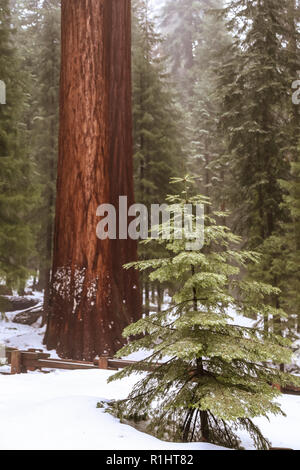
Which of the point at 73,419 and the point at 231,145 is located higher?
the point at 231,145

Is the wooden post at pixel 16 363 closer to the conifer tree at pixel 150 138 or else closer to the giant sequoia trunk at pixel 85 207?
the giant sequoia trunk at pixel 85 207

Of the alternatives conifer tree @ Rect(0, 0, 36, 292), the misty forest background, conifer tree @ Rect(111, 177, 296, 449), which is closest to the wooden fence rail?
conifer tree @ Rect(111, 177, 296, 449)

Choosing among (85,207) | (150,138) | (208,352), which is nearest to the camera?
(208,352)

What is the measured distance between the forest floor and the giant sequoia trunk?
6.10 ft

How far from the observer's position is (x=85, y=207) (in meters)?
9.77

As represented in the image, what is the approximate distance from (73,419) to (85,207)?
5.90 m

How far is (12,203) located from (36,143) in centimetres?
689

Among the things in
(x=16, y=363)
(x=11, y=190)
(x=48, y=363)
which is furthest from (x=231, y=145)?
(x=16, y=363)

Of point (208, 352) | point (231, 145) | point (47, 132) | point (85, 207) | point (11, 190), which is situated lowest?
point (208, 352)

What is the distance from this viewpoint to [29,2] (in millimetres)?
26828

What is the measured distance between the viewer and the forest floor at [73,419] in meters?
3.98

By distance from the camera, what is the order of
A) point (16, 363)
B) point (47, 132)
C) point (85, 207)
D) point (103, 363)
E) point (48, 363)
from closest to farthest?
point (103, 363), point (48, 363), point (16, 363), point (85, 207), point (47, 132)

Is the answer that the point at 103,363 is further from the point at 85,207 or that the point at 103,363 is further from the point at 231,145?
the point at 231,145

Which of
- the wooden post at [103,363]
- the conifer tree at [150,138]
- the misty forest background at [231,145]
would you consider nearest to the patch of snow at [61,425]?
the wooden post at [103,363]
